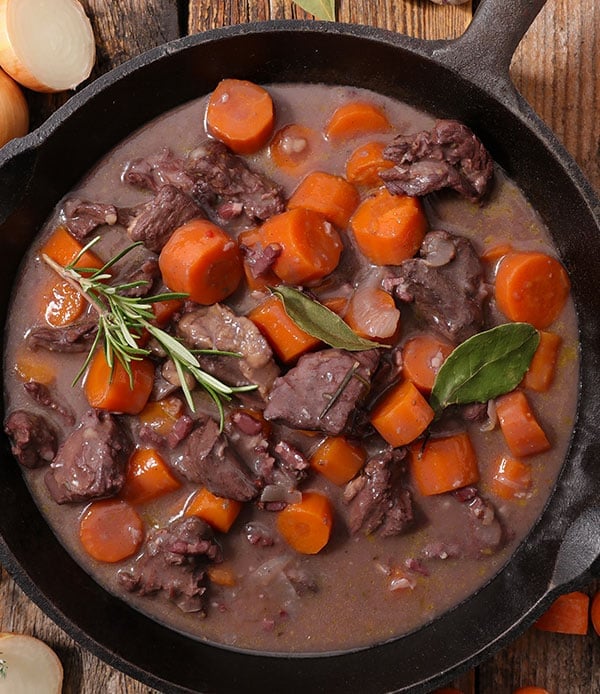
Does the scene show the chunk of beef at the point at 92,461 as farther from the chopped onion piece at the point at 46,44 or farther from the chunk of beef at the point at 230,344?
the chopped onion piece at the point at 46,44

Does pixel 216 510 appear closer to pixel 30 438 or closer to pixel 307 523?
pixel 307 523

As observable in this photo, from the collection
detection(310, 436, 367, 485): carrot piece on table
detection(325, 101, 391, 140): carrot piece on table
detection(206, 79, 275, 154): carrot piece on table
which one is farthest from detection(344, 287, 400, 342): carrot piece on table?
detection(206, 79, 275, 154): carrot piece on table

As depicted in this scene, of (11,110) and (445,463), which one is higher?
(11,110)

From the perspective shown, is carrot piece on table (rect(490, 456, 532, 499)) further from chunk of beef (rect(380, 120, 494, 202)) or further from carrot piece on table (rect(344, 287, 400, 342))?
chunk of beef (rect(380, 120, 494, 202))

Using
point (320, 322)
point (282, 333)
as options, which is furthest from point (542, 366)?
point (282, 333)

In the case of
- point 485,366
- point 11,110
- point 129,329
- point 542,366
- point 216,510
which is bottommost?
point 216,510

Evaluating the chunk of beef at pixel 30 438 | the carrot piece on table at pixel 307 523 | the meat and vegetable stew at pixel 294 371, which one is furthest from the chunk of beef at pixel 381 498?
the chunk of beef at pixel 30 438

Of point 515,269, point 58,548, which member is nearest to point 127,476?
point 58,548
